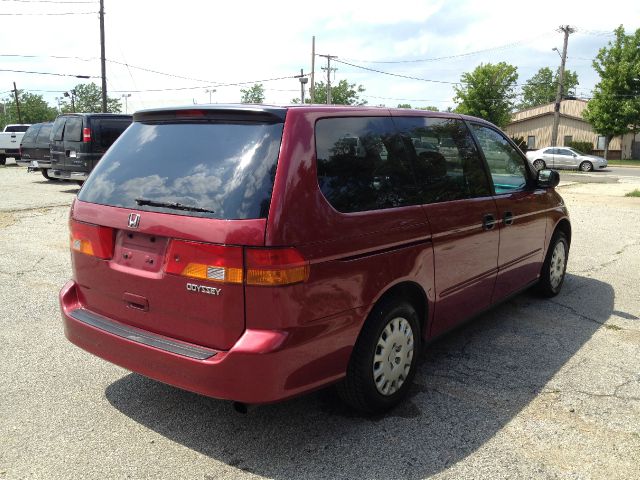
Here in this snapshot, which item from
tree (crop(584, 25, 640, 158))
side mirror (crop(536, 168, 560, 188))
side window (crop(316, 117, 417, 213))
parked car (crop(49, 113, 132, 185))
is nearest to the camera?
side window (crop(316, 117, 417, 213))

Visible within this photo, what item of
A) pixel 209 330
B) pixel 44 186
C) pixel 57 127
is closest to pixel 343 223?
pixel 209 330

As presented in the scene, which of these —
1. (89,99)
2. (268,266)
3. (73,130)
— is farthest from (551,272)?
(89,99)

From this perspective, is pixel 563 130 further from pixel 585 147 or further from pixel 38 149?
pixel 38 149

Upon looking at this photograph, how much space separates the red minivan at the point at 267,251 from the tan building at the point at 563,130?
53729 mm

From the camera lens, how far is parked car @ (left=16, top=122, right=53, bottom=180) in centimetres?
1716

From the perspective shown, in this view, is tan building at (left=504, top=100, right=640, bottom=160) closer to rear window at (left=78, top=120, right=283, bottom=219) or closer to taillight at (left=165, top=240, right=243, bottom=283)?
rear window at (left=78, top=120, right=283, bottom=219)

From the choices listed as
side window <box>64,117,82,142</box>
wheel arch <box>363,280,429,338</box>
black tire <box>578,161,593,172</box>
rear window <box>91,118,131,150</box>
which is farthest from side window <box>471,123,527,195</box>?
black tire <box>578,161,593,172</box>

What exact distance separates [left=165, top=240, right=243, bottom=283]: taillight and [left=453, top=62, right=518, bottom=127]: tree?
46.4 m

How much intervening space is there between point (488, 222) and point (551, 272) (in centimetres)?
185

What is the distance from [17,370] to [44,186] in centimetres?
1433

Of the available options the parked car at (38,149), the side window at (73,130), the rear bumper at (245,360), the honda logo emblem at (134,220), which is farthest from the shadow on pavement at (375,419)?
the parked car at (38,149)

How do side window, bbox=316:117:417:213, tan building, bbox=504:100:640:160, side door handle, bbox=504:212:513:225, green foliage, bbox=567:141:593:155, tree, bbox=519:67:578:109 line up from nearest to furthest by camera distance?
side window, bbox=316:117:417:213 → side door handle, bbox=504:212:513:225 → green foliage, bbox=567:141:593:155 → tan building, bbox=504:100:640:160 → tree, bbox=519:67:578:109

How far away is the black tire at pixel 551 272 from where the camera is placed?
5.58 meters

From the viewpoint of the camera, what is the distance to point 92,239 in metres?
3.18
